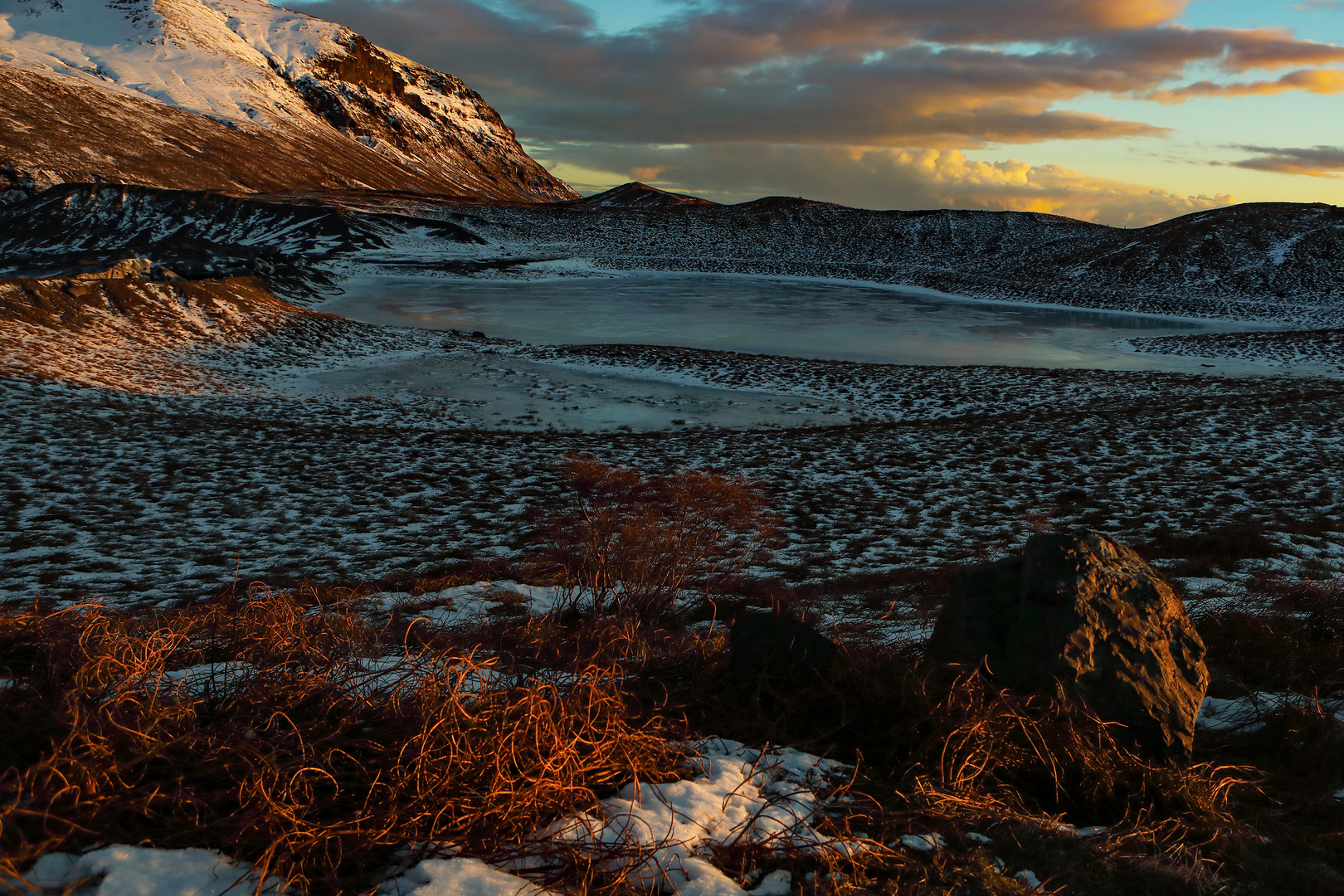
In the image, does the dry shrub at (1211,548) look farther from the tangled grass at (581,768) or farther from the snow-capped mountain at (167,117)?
the snow-capped mountain at (167,117)

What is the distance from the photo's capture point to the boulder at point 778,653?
370 centimetres

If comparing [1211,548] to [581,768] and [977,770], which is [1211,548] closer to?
[977,770]

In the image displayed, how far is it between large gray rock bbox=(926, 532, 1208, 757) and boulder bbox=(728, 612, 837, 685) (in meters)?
0.71

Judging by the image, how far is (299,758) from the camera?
2609 mm

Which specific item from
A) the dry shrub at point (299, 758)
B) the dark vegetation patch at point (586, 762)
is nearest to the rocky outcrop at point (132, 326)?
the dark vegetation patch at point (586, 762)

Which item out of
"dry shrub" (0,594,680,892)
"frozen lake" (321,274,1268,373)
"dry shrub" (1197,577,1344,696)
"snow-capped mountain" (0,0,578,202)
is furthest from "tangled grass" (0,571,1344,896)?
"snow-capped mountain" (0,0,578,202)

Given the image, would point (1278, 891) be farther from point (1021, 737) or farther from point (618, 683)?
point (618, 683)

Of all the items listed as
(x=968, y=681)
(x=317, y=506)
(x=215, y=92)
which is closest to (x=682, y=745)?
(x=968, y=681)

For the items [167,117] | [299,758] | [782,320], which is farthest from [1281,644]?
[167,117]

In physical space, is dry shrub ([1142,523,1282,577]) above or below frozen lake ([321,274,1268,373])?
below

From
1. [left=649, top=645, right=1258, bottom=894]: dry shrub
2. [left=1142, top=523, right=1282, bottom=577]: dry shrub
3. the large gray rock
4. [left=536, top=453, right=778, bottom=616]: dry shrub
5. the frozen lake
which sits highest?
the frozen lake

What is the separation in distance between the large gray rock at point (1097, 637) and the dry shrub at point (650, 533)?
5.82ft

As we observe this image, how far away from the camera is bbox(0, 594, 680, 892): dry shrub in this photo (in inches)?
91.2

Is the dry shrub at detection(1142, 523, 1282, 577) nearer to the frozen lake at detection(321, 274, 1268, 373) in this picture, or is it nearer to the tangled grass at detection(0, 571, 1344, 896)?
the tangled grass at detection(0, 571, 1344, 896)
